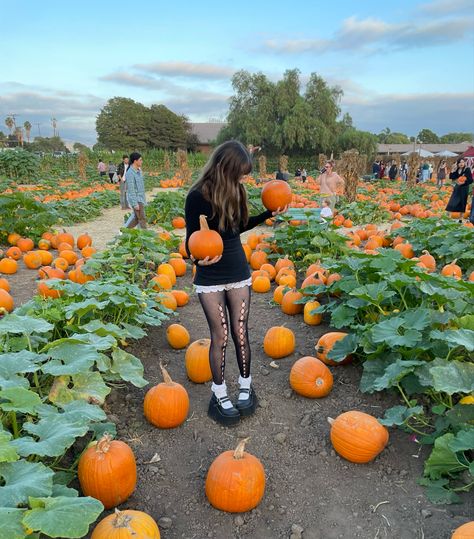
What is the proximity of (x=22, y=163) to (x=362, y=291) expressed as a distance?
22039 millimetres

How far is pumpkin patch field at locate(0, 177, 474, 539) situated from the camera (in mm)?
2287

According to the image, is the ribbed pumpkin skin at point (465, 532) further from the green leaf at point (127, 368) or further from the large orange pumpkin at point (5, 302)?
the large orange pumpkin at point (5, 302)

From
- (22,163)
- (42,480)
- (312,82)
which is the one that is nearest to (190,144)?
(312,82)

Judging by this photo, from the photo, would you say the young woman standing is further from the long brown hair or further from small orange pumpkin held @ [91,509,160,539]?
small orange pumpkin held @ [91,509,160,539]

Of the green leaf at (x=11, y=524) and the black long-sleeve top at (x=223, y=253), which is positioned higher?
the black long-sleeve top at (x=223, y=253)

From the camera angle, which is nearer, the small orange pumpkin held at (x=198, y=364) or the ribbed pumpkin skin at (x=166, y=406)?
the ribbed pumpkin skin at (x=166, y=406)

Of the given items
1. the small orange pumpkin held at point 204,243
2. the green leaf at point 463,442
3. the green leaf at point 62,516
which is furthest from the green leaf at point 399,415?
the green leaf at point 62,516

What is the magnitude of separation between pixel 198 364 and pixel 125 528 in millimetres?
1801

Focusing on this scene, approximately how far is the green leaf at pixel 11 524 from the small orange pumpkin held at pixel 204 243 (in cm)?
165

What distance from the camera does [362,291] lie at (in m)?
3.66

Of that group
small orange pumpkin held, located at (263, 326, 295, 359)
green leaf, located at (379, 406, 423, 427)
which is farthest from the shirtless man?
green leaf, located at (379, 406, 423, 427)

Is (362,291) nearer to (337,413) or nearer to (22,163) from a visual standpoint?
(337,413)

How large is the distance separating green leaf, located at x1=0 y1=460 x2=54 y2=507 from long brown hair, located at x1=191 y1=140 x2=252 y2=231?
174cm

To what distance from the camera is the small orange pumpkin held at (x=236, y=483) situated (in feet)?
8.02
